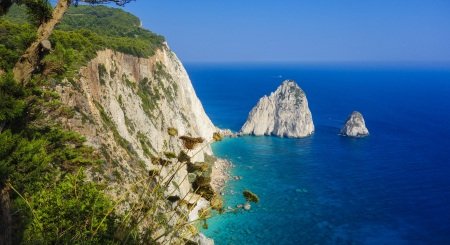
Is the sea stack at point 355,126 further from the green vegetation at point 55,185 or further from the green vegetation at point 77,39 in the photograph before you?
the green vegetation at point 55,185

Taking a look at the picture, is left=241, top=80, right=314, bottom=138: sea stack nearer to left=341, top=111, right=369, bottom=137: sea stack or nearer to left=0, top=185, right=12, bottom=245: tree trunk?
left=341, top=111, right=369, bottom=137: sea stack

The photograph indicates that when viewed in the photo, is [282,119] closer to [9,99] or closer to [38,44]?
[9,99]

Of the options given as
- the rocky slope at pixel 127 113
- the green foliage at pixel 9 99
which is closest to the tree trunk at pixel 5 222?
the green foliage at pixel 9 99

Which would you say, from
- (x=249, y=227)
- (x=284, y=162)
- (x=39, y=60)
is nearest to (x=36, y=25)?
(x=39, y=60)

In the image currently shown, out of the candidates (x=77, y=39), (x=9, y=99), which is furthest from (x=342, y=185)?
(x=9, y=99)

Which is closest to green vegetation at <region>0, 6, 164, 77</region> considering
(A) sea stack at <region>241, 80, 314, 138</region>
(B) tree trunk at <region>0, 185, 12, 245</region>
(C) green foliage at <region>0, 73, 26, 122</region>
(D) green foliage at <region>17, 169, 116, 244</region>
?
(C) green foliage at <region>0, 73, 26, 122</region>

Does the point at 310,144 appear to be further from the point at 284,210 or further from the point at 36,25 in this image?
the point at 36,25

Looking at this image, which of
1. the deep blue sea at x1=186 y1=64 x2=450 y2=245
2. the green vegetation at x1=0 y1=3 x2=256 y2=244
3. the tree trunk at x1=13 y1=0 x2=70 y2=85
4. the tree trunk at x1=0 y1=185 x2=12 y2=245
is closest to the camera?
the green vegetation at x1=0 y1=3 x2=256 y2=244

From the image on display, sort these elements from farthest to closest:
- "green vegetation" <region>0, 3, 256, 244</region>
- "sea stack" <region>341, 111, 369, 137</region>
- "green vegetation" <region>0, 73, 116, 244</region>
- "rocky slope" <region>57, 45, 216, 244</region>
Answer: "sea stack" <region>341, 111, 369, 137</region>
"rocky slope" <region>57, 45, 216, 244</region>
"green vegetation" <region>0, 73, 116, 244</region>
"green vegetation" <region>0, 3, 256, 244</region>
